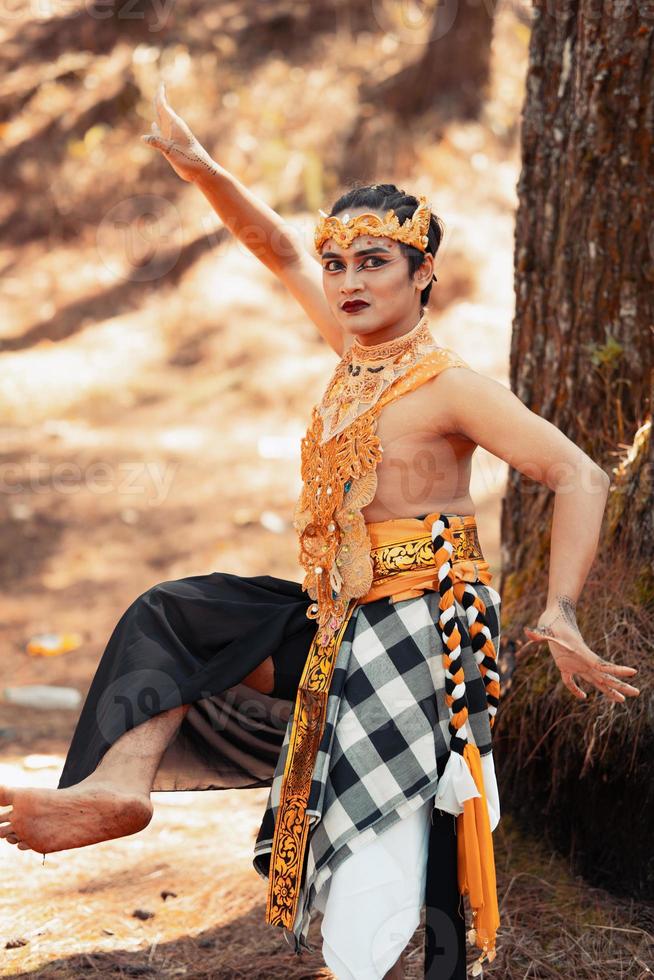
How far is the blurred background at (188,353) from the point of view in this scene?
10.0 feet

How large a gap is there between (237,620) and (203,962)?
1.07 metres

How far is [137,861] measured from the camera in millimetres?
3479

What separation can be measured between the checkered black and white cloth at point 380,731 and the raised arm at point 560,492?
0.82 ft

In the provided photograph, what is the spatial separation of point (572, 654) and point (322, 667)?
0.54 metres

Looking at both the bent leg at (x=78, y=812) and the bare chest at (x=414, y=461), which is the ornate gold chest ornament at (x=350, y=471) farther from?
the bent leg at (x=78, y=812)

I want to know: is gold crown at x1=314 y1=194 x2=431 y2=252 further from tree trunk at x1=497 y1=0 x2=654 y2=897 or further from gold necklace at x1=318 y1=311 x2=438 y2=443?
tree trunk at x1=497 y1=0 x2=654 y2=897

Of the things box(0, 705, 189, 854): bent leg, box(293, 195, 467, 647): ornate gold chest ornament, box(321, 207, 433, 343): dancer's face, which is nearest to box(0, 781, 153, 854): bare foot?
box(0, 705, 189, 854): bent leg

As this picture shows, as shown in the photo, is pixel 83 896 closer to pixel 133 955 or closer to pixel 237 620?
pixel 133 955

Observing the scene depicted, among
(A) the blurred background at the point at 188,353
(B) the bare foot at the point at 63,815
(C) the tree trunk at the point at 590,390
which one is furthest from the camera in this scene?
(A) the blurred background at the point at 188,353

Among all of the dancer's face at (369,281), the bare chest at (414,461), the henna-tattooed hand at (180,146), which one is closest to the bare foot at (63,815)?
the bare chest at (414,461)

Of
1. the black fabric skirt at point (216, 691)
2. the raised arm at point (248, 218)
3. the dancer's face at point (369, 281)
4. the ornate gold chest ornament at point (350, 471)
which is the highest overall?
the raised arm at point (248, 218)

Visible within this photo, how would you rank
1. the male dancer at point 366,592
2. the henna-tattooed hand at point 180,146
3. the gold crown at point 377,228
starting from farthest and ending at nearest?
the henna-tattooed hand at point 180,146
the gold crown at point 377,228
the male dancer at point 366,592

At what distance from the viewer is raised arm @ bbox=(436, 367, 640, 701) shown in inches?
82.8

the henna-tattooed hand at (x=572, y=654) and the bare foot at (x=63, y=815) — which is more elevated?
the henna-tattooed hand at (x=572, y=654)
